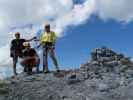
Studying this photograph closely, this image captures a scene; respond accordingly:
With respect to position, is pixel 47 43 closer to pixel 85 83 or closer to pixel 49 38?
pixel 49 38

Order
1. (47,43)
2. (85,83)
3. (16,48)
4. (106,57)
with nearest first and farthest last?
1. (85,83)
2. (47,43)
3. (16,48)
4. (106,57)

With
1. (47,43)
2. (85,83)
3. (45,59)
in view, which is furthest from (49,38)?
(85,83)

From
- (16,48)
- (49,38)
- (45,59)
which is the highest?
(49,38)

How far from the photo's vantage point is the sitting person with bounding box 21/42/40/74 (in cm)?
2335

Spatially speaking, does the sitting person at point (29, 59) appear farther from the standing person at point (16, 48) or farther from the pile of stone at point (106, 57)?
the pile of stone at point (106, 57)

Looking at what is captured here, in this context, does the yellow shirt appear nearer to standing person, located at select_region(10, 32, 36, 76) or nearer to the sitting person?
the sitting person

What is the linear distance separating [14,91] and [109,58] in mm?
5553

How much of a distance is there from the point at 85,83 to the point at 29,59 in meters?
3.23

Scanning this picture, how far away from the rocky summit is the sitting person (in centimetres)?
50

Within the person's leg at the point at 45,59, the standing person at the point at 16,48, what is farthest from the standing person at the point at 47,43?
the standing person at the point at 16,48

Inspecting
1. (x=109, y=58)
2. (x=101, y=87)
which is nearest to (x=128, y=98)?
(x=101, y=87)

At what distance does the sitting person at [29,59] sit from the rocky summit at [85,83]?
50 centimetres

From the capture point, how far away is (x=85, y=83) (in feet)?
72.5

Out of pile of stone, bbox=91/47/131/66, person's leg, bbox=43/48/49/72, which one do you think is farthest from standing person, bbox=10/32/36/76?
pile of stone, bbox=91/47/131/66
